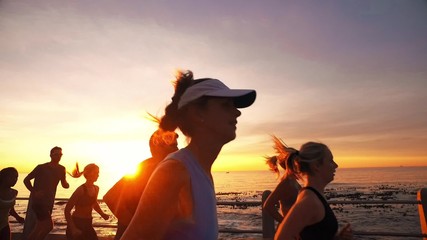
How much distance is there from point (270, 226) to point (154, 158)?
411 centimetres

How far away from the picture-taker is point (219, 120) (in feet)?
4.63

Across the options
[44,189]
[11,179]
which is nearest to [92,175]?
[11,179]

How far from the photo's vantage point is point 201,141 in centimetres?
141

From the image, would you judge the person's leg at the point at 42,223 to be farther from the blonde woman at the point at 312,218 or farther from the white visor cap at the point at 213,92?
the white visor cap at the point at 213,92

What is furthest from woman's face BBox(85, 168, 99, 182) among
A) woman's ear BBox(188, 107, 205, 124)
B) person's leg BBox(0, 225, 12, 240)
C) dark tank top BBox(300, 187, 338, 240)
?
woman's ear BBox(188, 107, 205, 124)

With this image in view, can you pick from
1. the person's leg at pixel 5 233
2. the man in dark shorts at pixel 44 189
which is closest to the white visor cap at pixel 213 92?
the person's leg at pixel 5 233

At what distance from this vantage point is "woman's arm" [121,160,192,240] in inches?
41.1

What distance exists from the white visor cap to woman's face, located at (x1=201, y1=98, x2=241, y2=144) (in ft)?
0.14

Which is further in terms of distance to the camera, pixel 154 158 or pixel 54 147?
pixel 54 147

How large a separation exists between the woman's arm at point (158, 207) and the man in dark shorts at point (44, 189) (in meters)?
6.10

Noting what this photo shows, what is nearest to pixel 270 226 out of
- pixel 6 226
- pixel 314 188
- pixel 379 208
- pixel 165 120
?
pixel 314 188

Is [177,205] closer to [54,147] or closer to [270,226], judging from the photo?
[270,226]

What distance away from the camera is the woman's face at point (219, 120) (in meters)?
1.41

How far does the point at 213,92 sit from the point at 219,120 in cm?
12
